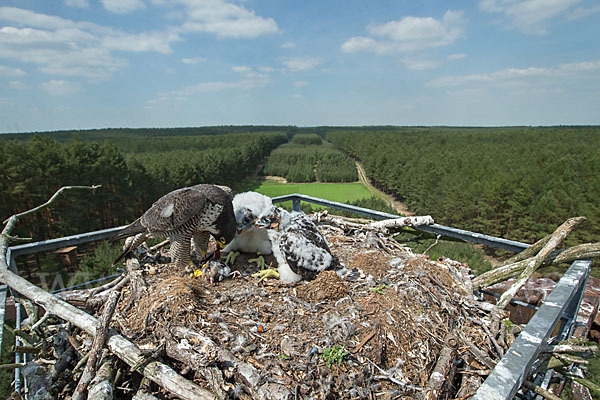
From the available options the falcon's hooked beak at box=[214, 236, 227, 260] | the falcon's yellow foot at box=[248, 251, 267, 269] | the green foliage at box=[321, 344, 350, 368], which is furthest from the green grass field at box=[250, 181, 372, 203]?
the green foliage at box=[321, 344, 350, 368]

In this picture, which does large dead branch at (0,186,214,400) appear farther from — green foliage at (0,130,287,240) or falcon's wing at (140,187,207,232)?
green foliage at (0,130,287,240)

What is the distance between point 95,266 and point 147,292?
13.0 m

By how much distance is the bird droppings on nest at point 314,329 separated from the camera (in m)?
2.05

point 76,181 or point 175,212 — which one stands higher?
point 175,212

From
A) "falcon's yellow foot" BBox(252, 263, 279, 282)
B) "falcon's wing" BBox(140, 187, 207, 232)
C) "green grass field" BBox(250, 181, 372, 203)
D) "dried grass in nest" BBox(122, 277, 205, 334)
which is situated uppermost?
"falcon's wing" BBox(140, 187, 207, 232)

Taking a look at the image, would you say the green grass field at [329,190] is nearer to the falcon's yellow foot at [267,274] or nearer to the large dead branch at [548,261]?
the falcon's yellow foot at [267,274]

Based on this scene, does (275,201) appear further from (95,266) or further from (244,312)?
(95,266)

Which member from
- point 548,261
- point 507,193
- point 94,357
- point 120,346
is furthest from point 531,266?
point 507,193

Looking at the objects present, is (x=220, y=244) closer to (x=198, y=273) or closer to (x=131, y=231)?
(x=198, y=273)

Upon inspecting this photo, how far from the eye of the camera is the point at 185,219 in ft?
10.9

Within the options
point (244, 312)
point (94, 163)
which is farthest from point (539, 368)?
point (94, 163)

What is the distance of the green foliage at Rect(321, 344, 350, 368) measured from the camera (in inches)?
85.9

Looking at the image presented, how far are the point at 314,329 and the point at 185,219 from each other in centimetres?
176

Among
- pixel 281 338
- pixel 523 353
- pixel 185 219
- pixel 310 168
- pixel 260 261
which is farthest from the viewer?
pixel 310 168
